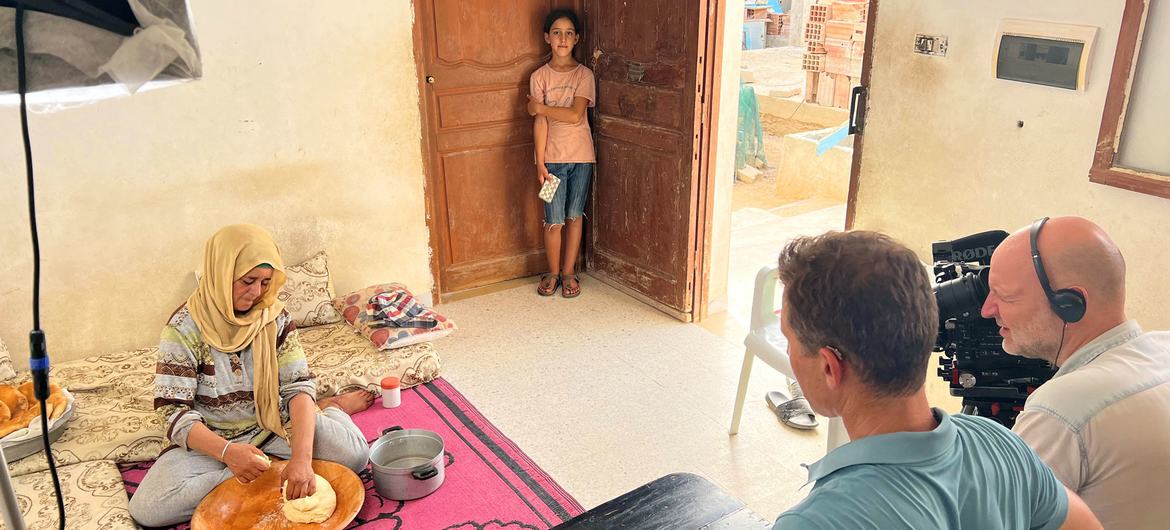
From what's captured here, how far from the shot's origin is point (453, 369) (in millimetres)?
3746

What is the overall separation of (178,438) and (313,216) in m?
1.59

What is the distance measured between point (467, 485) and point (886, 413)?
2.00 m

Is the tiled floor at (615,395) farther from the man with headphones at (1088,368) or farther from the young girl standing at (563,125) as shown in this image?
the man with headphones at (1088,368)

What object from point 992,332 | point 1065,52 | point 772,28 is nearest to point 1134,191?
point 1065,52

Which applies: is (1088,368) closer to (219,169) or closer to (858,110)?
(858,110)

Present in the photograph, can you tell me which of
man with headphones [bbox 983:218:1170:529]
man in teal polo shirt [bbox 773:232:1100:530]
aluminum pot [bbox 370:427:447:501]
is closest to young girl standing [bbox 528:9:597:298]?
aluminum pot [bbox 370:427:447:501]

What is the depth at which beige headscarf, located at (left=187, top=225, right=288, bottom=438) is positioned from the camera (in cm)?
243

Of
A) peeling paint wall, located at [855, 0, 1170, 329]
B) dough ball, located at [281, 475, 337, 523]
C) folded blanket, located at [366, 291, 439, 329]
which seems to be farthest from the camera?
folded blanket, located at [366, 291, 439, 329]

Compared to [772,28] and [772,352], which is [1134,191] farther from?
[772,28]

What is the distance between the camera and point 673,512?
173 cm

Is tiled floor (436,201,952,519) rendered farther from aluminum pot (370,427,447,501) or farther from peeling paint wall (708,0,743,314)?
aluminum pot (370,427,447,501)

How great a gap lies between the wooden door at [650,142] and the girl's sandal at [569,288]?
0.23 meters

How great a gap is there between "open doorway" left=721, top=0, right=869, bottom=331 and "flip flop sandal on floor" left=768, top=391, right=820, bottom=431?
2.68ft

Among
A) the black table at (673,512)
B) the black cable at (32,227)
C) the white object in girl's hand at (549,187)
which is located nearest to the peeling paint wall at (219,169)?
the white object in girl's hand at (549,187)
